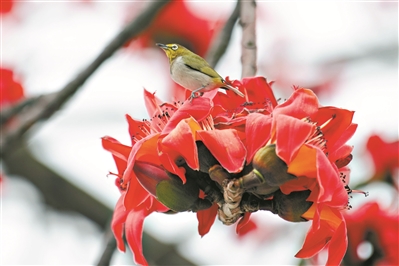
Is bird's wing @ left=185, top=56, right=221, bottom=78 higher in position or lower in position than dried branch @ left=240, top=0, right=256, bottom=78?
lower

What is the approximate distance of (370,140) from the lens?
210 cm

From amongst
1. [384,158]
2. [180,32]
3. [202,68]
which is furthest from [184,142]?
[180,32]

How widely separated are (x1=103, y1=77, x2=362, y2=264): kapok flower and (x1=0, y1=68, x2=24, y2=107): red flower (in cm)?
170

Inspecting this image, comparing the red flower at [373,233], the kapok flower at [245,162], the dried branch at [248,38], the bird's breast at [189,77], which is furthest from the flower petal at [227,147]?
the red flower at [373,233]

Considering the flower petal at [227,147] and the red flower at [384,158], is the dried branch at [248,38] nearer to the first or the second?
the flower petal at [227,147]

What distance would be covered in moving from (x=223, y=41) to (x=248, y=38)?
0.39 metres

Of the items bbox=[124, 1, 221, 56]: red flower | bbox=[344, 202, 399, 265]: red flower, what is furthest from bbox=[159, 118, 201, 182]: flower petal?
bbox=[124, 1, 221, 56]: red flower

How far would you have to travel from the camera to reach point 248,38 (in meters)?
1.23

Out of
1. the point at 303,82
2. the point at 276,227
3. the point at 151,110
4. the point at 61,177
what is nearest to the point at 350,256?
the point at 151,110

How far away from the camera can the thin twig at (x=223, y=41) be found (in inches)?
62.8

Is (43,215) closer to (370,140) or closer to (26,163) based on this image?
(26,163)

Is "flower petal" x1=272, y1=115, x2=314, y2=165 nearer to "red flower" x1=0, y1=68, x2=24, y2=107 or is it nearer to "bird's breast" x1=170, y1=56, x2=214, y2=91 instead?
"bird's breast" x1=170, y1=56, x2=214, y2=91

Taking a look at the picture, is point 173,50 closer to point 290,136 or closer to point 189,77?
point 189,77

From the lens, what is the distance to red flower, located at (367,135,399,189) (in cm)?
192
